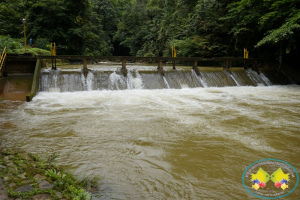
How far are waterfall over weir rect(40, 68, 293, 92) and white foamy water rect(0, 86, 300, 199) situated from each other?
360cm

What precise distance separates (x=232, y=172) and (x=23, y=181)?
9.35 ft

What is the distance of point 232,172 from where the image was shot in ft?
11.1

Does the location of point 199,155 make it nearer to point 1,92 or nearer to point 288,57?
point 1,92

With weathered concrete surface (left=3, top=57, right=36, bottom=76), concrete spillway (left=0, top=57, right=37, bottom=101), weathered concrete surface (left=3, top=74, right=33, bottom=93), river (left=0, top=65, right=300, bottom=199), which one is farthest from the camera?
weathered concrete surface (left=3, top=57, right=36, bottom=76)

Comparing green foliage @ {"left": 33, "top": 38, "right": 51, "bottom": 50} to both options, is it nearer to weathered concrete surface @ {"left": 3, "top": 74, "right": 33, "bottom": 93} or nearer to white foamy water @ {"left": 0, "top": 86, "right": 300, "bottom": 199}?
weathered concrete surface @ {"left": 3, "top": 74, "right": 33, "bottom": 93}

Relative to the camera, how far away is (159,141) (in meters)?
4.65

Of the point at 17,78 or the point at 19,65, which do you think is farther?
the point at 19,65

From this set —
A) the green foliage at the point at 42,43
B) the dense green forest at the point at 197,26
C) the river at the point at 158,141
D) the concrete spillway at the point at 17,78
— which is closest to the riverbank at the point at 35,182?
the river at the point at 158,141

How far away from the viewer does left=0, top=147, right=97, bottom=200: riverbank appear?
2.35 m

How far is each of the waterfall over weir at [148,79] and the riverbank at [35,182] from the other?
8.47 metres

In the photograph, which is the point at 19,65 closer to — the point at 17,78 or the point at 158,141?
the point at 17,78

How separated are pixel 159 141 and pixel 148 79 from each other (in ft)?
29.1

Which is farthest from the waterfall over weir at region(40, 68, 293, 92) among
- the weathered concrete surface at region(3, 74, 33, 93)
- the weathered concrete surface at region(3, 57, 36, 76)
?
the weathered concrete surface at region(3, 57, 36, 76)

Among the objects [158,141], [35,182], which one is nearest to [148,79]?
[158,141]
